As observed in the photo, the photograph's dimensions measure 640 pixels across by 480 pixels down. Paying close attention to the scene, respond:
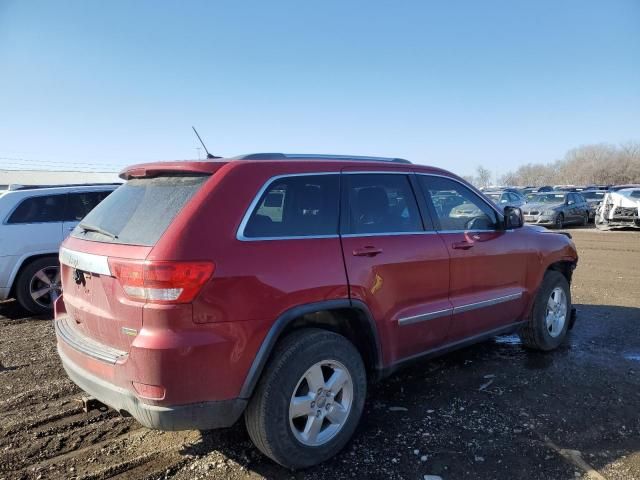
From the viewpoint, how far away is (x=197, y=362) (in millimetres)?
2518

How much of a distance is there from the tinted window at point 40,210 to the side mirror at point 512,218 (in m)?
6.19

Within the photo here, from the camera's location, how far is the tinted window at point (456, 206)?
3994mm

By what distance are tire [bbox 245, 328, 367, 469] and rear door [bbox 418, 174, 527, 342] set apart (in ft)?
3.92

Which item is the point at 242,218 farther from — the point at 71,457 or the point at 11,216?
the point at 11,216

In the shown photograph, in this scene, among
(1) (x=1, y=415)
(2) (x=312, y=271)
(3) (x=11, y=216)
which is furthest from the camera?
(3) (x=11, y=216)

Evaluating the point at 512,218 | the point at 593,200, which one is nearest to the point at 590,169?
the point at 593,200

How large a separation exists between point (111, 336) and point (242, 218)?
1.00 m

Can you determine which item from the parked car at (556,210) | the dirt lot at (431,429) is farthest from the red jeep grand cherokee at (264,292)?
the parked car at (556,210)

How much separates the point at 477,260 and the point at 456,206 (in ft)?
1.65

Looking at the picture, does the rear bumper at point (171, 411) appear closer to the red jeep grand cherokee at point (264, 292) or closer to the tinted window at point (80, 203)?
the red jeep grand cherokee at point (264, 292)

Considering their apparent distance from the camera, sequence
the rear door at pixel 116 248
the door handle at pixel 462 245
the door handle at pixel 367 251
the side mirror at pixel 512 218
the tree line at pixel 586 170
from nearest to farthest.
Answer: the rear door at pixel 116 248 → the door handle at pixel 367 251 → the door handle at pixel 462 245 → the side mirror at pixel 512 218 → the tree line at pixel 586 170

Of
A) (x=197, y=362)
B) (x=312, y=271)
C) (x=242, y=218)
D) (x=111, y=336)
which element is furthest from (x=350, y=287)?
(x=111, y=336)

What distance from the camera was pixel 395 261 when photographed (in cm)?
341

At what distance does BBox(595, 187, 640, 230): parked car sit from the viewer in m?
18.4
